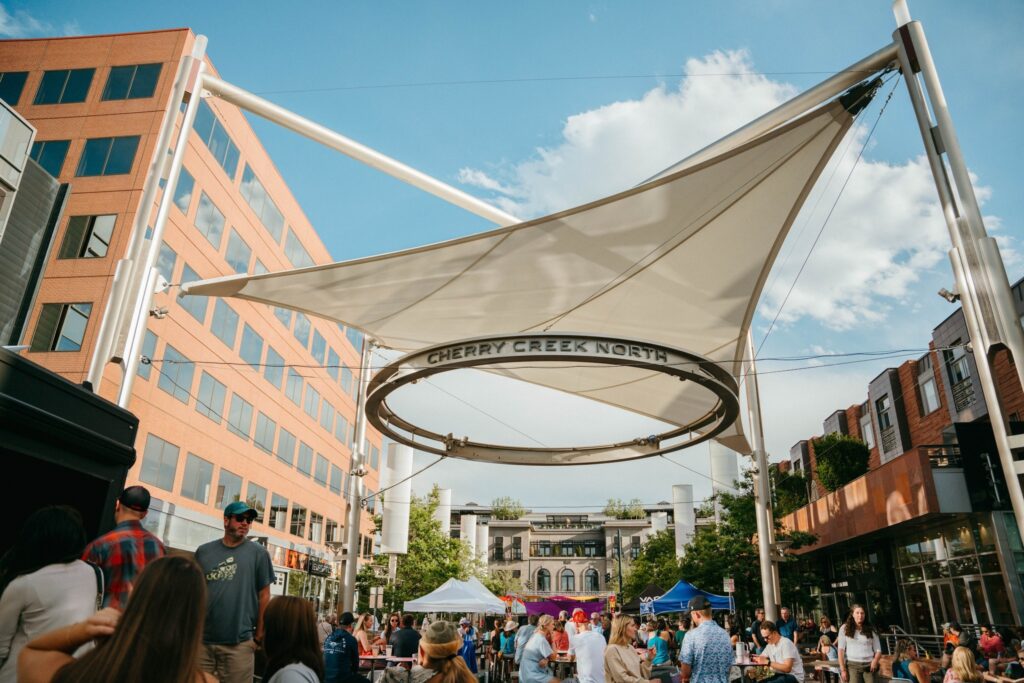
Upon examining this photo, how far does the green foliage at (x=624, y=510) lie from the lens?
95438mm

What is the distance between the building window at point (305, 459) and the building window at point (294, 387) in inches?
113

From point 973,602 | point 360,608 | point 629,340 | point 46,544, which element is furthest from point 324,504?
point 46,544

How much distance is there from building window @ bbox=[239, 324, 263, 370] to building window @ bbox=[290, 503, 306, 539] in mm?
9889

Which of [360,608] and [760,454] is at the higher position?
[760,454]

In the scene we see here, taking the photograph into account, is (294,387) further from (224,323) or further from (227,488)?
(227,488)

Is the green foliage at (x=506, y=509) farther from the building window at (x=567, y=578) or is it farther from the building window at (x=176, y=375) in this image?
the building window at (x=176, y=375)

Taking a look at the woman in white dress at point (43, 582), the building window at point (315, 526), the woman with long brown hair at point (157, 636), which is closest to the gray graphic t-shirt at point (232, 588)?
the woman in white dress at point (43, 582)

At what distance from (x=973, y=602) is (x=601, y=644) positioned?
18.1 m

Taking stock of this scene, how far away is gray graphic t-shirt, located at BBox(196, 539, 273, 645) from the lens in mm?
4551

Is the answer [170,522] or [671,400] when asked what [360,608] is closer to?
[170,522]

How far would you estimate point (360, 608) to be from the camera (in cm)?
5075

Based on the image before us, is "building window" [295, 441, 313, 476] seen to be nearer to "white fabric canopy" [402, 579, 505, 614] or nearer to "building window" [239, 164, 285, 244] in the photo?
"building window" [239, 164, 285, 244]

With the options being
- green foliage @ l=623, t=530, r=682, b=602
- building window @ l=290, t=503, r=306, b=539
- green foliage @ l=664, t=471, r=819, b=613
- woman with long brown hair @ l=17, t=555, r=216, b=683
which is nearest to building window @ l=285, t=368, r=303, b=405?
building window @ l=290, t=503, r=306, b=539

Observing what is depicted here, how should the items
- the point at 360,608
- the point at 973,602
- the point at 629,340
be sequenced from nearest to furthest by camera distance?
the point at 629,340 < the point at 973,602 < the point at 360,608
